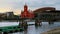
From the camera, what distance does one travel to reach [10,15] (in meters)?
132

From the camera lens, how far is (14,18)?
139875 millimetres

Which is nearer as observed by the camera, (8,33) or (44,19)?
(8,33)

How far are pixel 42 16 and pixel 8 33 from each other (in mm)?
99452

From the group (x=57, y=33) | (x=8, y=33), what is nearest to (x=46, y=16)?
(x=8, y=33)

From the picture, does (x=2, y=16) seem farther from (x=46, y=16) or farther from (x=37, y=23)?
(x=46, y=16)

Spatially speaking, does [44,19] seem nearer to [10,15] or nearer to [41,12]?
[41,12]

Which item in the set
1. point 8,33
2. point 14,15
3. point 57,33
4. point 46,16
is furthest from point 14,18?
point 57,33

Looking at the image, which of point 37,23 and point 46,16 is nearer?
point 37,23

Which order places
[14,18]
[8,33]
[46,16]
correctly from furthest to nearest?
[46,16], [14,18], [8,33]

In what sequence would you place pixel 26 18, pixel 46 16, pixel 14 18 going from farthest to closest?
pixel 46 16, pixel 14 18, pixel 26 18

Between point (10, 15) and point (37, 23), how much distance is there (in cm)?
1731

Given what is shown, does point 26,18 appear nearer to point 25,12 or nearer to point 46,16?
point 25,12

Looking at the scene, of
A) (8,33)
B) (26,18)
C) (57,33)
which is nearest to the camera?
(57,33)

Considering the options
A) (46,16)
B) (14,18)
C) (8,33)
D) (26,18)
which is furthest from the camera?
(46,16)
